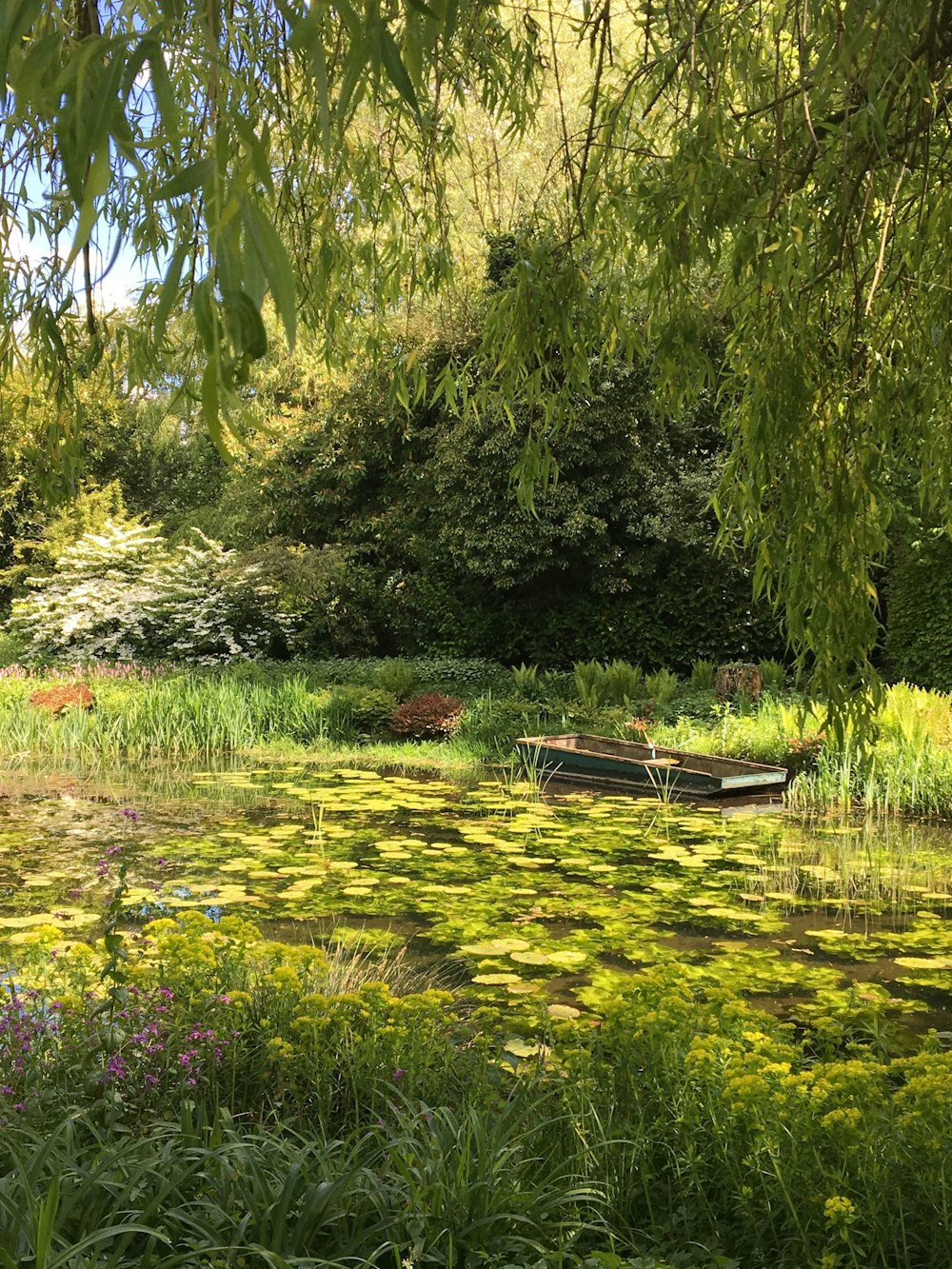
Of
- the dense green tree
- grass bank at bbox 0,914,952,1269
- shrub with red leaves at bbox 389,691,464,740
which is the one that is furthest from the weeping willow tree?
the dense green tree

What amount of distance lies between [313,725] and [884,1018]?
26.2ft

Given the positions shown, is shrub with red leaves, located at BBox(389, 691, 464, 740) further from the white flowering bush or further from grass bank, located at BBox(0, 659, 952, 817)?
the white flowering bush

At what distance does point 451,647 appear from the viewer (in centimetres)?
1482

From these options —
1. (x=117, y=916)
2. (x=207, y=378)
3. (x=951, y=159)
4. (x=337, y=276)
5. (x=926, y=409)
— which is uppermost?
(x=951, y=159)

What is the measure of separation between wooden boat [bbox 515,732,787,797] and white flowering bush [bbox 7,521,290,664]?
5953mm

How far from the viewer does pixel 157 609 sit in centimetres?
1429

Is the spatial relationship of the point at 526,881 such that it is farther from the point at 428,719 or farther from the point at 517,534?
the point at 517,534

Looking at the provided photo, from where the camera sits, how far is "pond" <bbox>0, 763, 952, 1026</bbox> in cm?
434

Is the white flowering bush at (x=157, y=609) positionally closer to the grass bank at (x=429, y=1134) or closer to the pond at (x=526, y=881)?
the pond at (x=526, y=881)

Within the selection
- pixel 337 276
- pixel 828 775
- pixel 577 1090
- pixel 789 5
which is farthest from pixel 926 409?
pixel 828 775

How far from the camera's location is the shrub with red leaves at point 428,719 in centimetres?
1097

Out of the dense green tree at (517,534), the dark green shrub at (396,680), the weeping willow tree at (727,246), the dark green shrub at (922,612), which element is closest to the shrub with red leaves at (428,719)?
the dark green shrub at (396,680)

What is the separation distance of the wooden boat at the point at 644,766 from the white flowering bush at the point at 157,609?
595cm

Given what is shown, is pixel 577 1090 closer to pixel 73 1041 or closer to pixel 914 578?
pixel 73 1041
